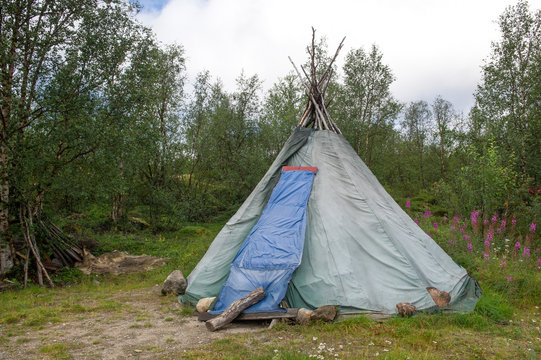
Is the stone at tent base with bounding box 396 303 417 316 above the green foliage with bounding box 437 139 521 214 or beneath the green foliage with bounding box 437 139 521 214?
beneath

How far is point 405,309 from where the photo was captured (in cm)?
501

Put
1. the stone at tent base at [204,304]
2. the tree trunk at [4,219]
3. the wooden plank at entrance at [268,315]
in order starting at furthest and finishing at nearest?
the tree trunk at [4,219] < the stone at tent base at [204,304] < the wooden plank at entrance at [268,315]

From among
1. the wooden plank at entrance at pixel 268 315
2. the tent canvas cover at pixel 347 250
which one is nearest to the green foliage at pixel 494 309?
the tent canvas cover at pixel 347 250

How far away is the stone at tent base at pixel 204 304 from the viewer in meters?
5.75

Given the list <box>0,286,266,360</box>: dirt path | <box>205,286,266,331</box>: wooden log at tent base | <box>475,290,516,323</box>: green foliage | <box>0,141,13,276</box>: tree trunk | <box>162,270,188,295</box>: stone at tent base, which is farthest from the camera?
<box>0,141,13,276</box>: tree trunk

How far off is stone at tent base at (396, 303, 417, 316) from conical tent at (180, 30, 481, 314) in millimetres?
99

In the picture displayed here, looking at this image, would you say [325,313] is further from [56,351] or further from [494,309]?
[56,351]

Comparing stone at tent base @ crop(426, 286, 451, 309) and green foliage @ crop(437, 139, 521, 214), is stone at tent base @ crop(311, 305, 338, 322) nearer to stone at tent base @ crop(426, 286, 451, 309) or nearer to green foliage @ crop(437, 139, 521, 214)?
stone at tent base @ crop(426, 286, 451, 309)

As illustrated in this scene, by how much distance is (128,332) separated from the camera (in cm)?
498

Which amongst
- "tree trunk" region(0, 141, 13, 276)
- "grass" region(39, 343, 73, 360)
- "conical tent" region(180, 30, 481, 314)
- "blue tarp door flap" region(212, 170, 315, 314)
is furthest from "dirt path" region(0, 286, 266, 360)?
"tree trunk" region(0, 141, 13, 276)

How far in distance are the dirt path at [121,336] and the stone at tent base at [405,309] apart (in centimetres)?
201

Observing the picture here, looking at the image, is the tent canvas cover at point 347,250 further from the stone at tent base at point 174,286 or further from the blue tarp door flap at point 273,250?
the stone at tent base at point 174,286

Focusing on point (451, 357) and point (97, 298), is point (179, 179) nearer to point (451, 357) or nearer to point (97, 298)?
point (97, 298)

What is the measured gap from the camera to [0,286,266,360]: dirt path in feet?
13.8
